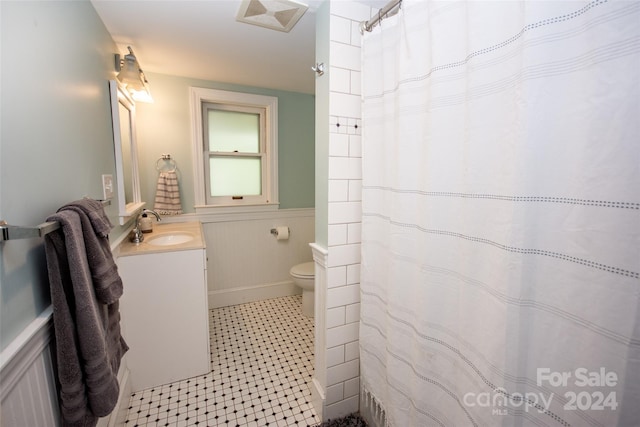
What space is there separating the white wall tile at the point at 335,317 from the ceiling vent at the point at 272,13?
4.97ft

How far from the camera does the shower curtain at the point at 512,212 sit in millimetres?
522

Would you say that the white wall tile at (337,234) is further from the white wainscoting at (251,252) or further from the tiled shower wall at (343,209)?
the white wainscoting at (251,252)

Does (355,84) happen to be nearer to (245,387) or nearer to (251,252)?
(245,387)

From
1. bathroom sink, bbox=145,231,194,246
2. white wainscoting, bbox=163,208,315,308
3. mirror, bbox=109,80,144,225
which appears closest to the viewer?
mirror, bbox=109,80,144,225

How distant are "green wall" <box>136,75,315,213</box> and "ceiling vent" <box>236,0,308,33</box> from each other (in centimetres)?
121

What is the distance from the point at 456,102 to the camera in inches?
32.9

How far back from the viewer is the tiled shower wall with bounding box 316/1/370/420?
1251 mm

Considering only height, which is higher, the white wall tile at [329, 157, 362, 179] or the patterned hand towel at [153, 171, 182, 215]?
the white wall tile at [329, 157, 362, 179]

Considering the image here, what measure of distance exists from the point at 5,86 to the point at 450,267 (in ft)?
4.38

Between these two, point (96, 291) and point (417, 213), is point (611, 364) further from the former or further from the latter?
point (96, 291)

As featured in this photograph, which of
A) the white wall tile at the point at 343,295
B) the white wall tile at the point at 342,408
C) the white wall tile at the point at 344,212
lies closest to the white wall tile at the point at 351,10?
the white wall tile at the point at 344,212

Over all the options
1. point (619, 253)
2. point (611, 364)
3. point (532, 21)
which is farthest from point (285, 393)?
point (532, 21)

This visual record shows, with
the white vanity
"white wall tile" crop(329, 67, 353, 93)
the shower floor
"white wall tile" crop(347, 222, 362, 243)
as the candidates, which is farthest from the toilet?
"white wall tile" crop(329, 67, 353, 93)

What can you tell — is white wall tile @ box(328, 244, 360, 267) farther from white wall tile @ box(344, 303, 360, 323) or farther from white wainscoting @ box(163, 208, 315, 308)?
white wainscoting @ box(163, 208, 315, 308)
